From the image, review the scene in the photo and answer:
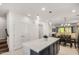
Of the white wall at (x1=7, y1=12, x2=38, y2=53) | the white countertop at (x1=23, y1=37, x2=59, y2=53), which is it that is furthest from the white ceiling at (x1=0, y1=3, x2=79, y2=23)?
the white countertop at (x1=23, y1=37, x2=59, y2=53)

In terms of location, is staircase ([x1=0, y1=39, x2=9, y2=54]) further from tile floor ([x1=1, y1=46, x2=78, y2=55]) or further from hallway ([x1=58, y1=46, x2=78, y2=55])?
hallway ([x1=58, y1=46, x2=78, y2=55])

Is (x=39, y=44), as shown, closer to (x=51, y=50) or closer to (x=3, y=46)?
(x=51, y=50)

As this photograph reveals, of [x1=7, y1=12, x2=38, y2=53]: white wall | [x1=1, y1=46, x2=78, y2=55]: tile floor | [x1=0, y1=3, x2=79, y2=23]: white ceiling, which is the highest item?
[x1=0, y1=3, x2=79, y2=23]: white ceiling

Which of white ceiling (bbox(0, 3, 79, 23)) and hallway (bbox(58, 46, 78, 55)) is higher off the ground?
white ceiling (bbox(0, 3, 79, 23))

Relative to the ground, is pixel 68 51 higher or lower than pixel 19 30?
lower

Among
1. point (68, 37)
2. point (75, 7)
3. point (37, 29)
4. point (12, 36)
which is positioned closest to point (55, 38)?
point (68, 37)

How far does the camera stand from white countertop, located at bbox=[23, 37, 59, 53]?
1.69m

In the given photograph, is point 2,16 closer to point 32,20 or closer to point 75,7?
point 32,20

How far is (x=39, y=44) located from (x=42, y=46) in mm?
77

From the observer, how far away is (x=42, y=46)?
172 cm

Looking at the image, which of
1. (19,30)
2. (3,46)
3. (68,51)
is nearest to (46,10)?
(19,30)

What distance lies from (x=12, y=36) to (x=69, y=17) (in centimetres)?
113

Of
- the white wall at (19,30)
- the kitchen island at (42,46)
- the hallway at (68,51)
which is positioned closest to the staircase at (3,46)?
the white wall at (19,30)

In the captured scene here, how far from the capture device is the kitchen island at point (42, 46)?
5.59 ft
